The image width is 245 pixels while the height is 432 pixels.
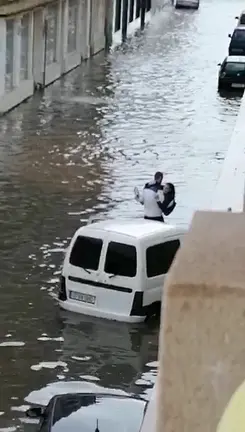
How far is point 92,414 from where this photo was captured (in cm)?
743

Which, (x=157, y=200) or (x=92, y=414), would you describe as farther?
(x=157, y=200)

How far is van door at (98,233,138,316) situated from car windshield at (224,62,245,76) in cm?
2246

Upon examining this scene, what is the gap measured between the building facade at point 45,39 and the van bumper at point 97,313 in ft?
50.8

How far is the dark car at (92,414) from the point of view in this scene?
23.7ft

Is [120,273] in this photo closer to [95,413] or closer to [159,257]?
[159,257]

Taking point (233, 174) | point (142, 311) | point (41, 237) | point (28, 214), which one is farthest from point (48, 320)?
point (233, 174)

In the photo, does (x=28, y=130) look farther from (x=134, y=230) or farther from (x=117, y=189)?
(x=134, y=230)

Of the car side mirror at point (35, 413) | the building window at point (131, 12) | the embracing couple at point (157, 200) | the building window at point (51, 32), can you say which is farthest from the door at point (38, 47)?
the car side mirror at point (35, 413)

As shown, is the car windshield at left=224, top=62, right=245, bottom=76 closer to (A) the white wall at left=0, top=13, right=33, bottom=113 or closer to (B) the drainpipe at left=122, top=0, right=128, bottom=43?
(A) the white wall at left=0, top=13, right=33, bottom=113

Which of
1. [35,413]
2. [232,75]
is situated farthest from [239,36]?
[35,413]

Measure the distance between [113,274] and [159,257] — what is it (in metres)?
0.65

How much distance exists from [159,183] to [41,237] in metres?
1.94

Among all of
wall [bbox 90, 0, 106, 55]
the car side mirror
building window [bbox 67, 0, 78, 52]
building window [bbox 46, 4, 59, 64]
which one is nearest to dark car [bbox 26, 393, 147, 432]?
the car side mirror

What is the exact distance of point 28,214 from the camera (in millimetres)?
17234
